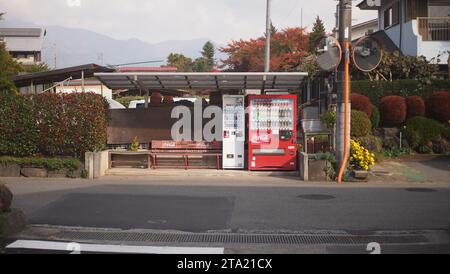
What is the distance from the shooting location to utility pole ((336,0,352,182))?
48.3 ft

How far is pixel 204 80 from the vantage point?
16.6 meters

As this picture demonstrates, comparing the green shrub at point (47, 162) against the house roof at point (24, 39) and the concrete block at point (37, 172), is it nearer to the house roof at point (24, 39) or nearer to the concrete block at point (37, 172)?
the concrete block at point (37, 172)

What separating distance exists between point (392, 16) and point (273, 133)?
16138mm

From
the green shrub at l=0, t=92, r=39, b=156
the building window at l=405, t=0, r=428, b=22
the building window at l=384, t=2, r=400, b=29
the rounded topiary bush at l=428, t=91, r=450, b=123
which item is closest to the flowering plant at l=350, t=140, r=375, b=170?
the rounded topiary bush at l=428, t=91, r=450, b=123

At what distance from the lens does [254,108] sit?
1587 cm

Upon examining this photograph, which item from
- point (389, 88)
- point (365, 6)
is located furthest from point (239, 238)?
point (365, 6)

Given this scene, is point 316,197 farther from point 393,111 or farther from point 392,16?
point 392,16

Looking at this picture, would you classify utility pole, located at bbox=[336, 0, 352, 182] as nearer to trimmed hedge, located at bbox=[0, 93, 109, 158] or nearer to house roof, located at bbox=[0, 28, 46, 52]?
trimmed hedge, located at bbox=[0, 93, 109, 158]

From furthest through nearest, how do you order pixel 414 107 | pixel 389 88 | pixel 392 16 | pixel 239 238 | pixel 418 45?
1. pixel 392 16
2. pixel 418 45
3. pixel 389 88
4. pixel 414 107
5. pixel 239 238

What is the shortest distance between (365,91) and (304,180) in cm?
743

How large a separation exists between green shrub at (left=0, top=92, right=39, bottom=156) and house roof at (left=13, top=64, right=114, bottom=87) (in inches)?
135

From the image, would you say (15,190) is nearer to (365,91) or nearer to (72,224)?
(72,224)

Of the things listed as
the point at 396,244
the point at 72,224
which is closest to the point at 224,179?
the point at 72,224

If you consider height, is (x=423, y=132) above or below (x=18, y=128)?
below
